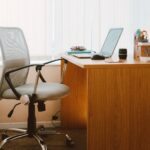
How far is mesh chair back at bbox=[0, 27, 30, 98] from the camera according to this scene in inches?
101

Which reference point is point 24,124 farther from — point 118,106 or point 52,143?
point 118,106

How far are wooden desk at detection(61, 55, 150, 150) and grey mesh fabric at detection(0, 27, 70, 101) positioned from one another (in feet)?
1.51

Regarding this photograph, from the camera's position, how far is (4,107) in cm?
319

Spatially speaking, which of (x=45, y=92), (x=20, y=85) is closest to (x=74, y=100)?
(x=20, y=85)

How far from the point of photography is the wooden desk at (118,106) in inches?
79.9

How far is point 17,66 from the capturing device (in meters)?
2.71

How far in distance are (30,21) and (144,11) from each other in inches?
48.4

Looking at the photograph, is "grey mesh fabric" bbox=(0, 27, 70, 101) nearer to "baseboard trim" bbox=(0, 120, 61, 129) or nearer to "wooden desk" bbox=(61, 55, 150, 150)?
"wooden desk" bbox=(61, 55, 150, 150)

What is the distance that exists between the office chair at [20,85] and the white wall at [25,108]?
1.49ft

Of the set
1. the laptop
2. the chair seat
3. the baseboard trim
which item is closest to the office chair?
the chair seat

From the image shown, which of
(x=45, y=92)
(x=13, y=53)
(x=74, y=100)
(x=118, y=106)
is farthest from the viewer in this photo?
(x=74, y=100)

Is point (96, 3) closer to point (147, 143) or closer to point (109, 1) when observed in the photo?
point (109, 1)

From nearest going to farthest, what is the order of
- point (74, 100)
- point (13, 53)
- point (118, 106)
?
point (118, 106), point (13, 53), point (74, 100)

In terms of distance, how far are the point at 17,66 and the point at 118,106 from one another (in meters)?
1.05
